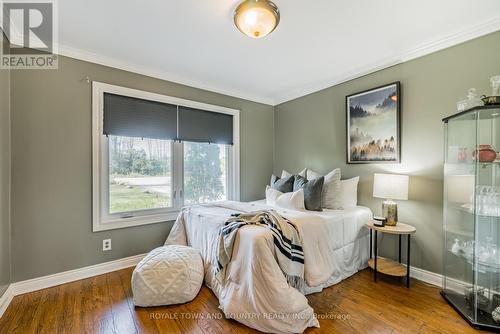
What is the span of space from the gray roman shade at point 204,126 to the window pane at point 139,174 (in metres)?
0.34

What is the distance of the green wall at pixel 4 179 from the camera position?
1998mm

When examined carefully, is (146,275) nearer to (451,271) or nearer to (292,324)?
(292,324)

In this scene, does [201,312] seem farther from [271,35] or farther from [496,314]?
[271,35]

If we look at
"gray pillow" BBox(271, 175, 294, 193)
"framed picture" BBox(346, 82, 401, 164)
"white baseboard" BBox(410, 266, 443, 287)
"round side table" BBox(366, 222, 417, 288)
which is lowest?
"white baseboard" BBox(410, 266, 443, 287)

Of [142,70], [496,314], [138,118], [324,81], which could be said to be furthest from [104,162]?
[496,314]

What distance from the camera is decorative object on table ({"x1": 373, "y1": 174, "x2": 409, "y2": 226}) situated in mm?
2357

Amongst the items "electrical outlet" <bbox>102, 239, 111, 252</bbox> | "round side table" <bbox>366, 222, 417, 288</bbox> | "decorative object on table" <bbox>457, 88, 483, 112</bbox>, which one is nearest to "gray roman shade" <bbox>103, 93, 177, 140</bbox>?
"electrical outlet" <bbox>102, 239, 111, 252</bbox>

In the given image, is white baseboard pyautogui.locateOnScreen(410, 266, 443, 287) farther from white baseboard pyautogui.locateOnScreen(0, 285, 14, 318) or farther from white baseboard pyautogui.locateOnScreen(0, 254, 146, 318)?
white baseboard pyautogui.locateOnScreen(0, 285, 14, 318)

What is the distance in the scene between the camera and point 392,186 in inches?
94.5

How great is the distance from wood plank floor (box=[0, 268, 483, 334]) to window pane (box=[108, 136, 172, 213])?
3.25ft

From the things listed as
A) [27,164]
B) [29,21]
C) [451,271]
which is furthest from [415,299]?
[29,21]

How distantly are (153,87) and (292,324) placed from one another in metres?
3.08

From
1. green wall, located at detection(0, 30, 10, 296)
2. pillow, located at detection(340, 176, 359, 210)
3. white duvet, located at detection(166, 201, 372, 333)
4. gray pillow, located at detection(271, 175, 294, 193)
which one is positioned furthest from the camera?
gray pillow, located at detection(271, 175, 294, 193)

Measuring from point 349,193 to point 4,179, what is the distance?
3624 millimetres
